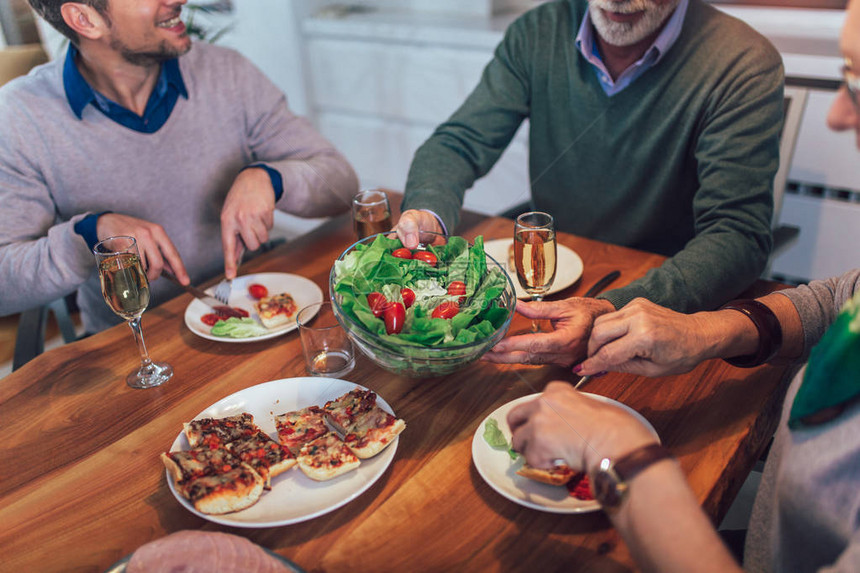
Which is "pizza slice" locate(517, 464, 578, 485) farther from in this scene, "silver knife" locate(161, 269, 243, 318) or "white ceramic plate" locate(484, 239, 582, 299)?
"silver knife" locate(161, 269, 243, 318)

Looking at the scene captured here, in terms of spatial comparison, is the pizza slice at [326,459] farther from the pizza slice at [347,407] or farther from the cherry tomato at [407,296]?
the cherry tomato at [407,296]

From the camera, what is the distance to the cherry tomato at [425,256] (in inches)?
40.8

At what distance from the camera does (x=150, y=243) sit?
134 centimetres

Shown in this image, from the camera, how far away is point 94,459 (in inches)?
38.3

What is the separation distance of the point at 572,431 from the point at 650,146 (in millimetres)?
1140

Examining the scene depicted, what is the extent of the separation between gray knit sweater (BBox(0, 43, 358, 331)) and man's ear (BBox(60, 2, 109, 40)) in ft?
0.42

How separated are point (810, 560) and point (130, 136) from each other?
66.6 inches

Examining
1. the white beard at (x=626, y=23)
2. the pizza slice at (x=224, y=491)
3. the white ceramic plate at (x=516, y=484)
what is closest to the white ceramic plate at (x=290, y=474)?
the pizza slice at (x=224, y=491)

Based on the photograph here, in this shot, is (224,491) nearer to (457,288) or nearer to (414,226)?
(457,288)

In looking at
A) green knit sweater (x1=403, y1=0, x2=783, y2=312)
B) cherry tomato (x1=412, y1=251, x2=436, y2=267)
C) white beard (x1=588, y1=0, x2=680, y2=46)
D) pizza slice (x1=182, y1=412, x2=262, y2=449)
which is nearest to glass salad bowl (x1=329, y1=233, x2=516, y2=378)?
cherry tomato (x1=412, y1=251, x2=436, y2=267)

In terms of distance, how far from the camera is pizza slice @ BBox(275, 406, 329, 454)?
946 mm

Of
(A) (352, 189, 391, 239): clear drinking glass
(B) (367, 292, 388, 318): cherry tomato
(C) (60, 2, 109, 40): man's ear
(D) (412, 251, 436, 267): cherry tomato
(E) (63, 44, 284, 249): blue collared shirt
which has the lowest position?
(A) (352, 189, 391, 239): clear drinking glass

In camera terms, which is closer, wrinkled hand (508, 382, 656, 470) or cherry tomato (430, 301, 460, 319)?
wrinkled hand (508, 382, 656, 470)

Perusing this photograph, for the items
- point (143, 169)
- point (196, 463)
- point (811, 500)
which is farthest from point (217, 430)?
point (143, 169)
